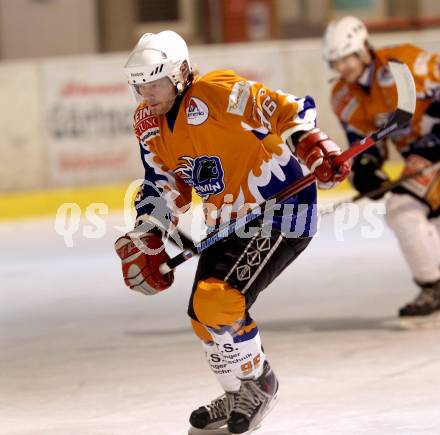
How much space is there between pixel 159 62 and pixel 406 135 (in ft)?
6.95

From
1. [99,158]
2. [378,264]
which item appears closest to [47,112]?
[99,158]

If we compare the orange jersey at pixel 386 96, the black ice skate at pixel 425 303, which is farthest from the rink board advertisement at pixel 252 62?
the black ice skate at pixel 425 303

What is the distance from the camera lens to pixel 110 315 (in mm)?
5691

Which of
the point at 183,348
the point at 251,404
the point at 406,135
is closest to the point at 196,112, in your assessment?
the point at 251,404

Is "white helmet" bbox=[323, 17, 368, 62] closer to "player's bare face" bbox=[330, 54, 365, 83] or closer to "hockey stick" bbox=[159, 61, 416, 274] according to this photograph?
"player's bare face" bbox=[330, 54, 365, 83]

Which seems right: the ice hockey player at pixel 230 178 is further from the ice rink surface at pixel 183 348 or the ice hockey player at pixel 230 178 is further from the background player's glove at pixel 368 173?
the background player's glove at pixel 368 173

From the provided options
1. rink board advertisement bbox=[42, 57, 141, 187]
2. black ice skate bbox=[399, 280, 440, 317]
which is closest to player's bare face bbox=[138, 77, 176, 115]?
black ice skate bbox=[399, 280, 440, 317]

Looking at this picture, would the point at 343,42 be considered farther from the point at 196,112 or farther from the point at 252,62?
the point at 252,62

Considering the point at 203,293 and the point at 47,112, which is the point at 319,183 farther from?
the point at 47,112

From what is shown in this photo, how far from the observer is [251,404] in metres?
3.50

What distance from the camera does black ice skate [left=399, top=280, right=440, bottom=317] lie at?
523 cm

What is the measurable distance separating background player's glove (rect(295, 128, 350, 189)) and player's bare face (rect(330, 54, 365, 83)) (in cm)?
191

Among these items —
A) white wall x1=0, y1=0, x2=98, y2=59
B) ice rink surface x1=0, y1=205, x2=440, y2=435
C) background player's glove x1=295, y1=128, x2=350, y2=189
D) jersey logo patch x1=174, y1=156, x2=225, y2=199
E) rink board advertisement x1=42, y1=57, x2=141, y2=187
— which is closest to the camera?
background player's glove x1=295, y1=128, x2=350, y2=189

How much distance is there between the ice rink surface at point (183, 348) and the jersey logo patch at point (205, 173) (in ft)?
2.34
